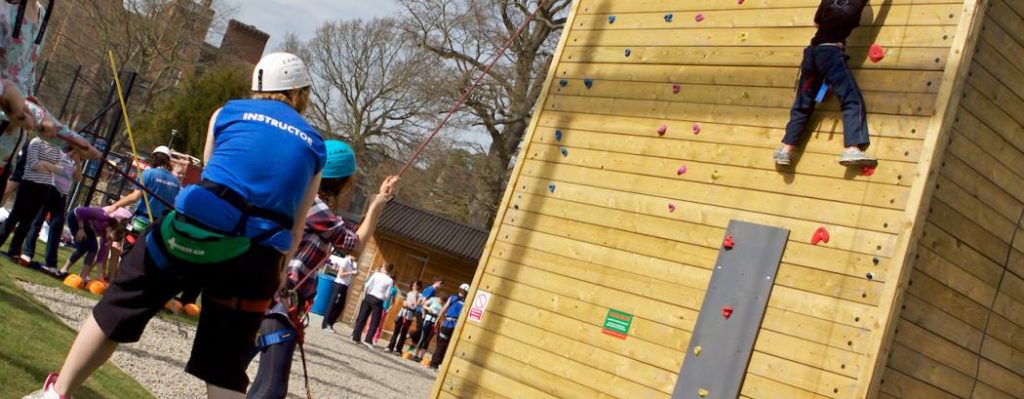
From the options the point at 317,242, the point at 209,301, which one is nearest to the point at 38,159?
the point at 317,242

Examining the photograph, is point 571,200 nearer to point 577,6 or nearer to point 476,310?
point 476,310

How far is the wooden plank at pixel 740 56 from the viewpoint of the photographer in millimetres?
6859

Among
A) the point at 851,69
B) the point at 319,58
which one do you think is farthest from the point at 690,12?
the point at 319,58

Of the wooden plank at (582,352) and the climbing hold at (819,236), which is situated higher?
the climbing hold at (819,236)

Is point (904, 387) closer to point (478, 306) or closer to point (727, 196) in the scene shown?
point (727, 196)

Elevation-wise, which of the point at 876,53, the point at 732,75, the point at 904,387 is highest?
the point at 876,53

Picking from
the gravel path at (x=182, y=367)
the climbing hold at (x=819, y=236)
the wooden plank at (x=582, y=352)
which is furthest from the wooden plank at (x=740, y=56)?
the gravel path at (x=182, y=367)

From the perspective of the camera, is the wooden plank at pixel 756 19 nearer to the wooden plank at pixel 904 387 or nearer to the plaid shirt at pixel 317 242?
the wooden plank at pixel 904 387

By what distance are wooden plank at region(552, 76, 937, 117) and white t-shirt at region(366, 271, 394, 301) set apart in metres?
14.2

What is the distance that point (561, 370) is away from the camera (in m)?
8.35

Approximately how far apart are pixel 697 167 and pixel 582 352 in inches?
66.6

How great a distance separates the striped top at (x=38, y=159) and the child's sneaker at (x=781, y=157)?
8.66 m

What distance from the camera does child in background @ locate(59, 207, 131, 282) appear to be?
12797 mm

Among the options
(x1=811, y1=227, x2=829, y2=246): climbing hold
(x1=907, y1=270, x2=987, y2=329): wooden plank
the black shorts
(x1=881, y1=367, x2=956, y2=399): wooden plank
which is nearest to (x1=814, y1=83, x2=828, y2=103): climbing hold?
(x1=811, y1=227, x2=829, y2=246): climbing hold
